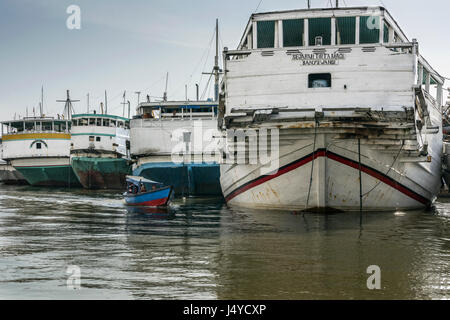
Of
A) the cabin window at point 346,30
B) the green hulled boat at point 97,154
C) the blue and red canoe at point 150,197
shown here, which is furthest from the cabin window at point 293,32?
the green hulled boat at point 97,154

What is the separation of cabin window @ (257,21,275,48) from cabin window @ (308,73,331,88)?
110 inches

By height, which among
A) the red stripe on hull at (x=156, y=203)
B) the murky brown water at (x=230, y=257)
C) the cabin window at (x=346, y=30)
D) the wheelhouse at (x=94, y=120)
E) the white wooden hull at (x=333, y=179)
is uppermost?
the cabin window at (x=346, y=30)

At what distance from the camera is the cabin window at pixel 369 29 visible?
16688mm

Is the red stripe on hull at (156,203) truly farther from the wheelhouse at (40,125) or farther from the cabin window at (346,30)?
the wheelhouse at (40,125)

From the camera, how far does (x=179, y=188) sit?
33.2 m

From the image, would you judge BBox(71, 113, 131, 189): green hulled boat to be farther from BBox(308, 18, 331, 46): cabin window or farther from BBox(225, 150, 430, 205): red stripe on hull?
BBox(308, 18, 331, 46): cabin window

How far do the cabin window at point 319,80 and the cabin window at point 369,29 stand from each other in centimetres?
262

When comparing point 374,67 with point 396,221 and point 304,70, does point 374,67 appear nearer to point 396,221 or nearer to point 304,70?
point 304,70

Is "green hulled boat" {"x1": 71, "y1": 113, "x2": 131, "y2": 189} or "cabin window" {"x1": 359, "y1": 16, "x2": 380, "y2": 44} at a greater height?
"cabin window" {"x1": 359, "y1": 16, "x2": 380, "y2": 44}

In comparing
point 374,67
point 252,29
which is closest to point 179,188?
point 252,29

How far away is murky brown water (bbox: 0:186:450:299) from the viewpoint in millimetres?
6859

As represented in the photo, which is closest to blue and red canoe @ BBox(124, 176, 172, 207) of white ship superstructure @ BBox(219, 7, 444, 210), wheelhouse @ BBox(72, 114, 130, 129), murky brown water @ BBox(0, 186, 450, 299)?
white ship superstructure @ BBox(219, 7, 444, 210)

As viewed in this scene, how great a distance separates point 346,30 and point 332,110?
385cm
